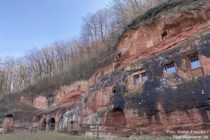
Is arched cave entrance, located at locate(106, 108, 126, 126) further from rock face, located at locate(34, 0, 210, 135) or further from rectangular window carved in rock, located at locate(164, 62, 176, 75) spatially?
rectangular window carved in rock, located at locate(164, 62, 176, 75)

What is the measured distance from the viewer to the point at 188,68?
50.9 ft

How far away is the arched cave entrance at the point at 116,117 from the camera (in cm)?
1795

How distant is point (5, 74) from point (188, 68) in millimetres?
50813

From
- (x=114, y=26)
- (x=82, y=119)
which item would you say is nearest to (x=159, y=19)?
(x=82, y=119)

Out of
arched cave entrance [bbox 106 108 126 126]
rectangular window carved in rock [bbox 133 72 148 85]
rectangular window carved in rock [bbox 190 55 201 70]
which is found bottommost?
arched cave entrance [bbox 106 108 126 126]

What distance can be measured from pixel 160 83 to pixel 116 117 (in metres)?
4.92

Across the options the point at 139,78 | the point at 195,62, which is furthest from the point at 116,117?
the point at 195,62

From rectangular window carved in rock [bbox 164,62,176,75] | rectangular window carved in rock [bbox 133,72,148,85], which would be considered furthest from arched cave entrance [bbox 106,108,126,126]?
rectangular window carved in rock [bbox 164,62,176,75]

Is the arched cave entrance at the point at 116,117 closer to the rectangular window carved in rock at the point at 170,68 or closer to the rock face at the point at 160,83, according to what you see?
the rock face at the point at 160,83

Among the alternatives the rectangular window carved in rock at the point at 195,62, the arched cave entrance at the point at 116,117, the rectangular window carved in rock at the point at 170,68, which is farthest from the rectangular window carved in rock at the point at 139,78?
the rectangular window carved in rock at the point at 195,62

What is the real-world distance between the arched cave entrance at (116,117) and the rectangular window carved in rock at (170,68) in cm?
472

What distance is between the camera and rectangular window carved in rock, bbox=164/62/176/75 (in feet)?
53.3

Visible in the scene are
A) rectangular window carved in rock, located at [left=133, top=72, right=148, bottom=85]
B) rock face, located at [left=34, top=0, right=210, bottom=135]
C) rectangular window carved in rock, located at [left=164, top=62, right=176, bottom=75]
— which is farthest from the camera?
rectangular window carved in rock, located at [left=133, top=72, right=148, bottom=85]

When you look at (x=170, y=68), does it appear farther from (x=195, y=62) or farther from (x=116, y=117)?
(x=116, y=117)
